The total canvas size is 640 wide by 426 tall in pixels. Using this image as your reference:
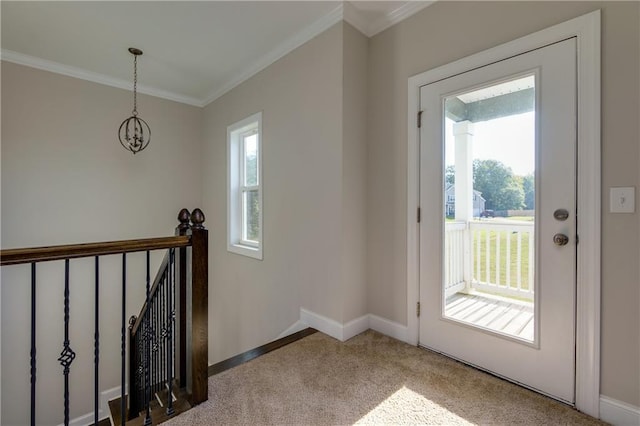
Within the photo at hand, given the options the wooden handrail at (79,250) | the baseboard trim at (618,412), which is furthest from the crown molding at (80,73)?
the baseboard trim at (618,412)

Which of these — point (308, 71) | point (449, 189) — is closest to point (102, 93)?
point (308, 71)

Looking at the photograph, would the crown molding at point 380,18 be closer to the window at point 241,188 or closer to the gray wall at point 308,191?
the gray wall at point 308,191

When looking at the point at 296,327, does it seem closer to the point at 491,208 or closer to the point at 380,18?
the point at 491,208

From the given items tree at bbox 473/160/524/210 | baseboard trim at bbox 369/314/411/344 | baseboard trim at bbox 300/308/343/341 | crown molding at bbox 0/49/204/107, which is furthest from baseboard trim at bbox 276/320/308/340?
crown molding at bbox 0/49/204/107

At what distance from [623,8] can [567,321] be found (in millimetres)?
1519

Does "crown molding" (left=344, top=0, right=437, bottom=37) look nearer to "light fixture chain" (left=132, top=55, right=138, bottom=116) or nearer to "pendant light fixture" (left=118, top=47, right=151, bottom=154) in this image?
"light fixture chain" (left=132, top=55, right=138, bottom=116)

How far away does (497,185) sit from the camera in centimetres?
180

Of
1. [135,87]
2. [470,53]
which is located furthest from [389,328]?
[135,87]

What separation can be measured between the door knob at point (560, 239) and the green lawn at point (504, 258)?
0.14 m

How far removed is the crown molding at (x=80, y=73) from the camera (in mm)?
2902

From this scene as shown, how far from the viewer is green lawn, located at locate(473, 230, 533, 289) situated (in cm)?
172

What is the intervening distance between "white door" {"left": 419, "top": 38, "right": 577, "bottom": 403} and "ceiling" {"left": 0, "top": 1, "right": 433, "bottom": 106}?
0.90 m

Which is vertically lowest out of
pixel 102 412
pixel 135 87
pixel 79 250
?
pixel 102 412

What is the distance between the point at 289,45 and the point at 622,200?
2537 millimetres
